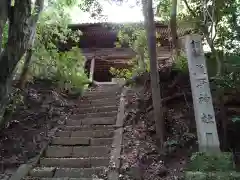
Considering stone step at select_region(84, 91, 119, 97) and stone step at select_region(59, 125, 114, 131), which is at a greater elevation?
stone step at select_region(84, 91, 119, 97)

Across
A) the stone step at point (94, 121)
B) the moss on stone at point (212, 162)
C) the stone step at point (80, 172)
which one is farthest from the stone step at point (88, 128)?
the moss on stone at point (212, 162)

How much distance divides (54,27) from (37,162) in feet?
15.3

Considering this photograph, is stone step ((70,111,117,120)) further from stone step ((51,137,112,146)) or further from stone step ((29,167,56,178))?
stone step ((29,167,56,178))

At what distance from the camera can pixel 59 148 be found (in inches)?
282

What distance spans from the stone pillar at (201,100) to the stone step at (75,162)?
1999 mm

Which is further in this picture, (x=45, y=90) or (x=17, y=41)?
(x=45, y=90)

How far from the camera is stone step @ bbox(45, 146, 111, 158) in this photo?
6840 mm

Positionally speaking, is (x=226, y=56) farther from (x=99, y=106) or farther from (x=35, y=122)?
(x=35, y=122)

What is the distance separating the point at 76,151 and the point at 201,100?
295cm

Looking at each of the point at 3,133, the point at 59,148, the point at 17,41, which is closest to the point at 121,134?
the point at 59,148

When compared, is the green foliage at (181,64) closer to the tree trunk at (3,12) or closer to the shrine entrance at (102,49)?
the tree trunk at (3,12)

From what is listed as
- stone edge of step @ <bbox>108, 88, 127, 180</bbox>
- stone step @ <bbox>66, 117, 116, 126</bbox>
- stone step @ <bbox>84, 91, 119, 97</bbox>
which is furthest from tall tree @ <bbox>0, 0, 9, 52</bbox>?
stone step @ <bbox>84, 91, 119, 97</bbox>

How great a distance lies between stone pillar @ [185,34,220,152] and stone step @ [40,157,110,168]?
1999mm

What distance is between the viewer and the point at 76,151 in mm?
7027
